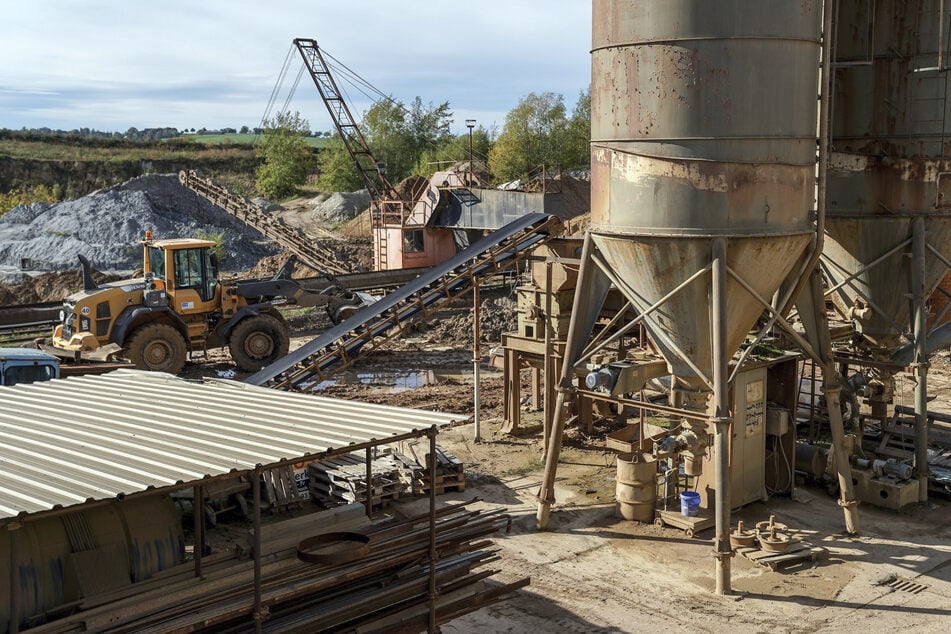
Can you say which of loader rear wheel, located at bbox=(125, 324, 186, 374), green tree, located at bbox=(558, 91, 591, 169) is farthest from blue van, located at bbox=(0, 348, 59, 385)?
green tree, located at bbox=(558, 91, 591, 169)

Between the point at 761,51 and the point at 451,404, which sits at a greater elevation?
the point at 761,51

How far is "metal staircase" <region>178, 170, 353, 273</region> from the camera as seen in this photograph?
37125 millimetres

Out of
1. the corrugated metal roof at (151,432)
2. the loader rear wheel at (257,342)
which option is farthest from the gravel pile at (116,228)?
the corrugated metal roof at (151,432)

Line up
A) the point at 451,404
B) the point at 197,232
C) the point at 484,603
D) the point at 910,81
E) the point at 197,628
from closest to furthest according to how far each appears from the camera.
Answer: the point at 197,628 → the point at 484,603 → the point at 910,81 → the point at 451,404 → the point at 197,232

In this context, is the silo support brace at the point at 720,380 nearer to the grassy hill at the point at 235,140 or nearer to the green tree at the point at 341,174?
the green tree at the point at 341,174

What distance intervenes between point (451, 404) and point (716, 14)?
34.8 ft

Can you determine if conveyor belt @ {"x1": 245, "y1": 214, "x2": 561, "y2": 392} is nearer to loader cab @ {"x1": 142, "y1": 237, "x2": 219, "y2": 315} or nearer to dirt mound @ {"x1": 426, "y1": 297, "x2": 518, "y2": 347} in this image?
loader cab @ {"x1": 142, "y1": 237, "x2": 219, "y2": 315}

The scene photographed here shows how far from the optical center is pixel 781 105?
12.3 meters

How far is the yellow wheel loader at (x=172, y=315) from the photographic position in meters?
21.4

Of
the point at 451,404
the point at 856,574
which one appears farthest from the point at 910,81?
the point at 451,404

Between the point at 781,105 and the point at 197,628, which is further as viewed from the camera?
the point at 781,105

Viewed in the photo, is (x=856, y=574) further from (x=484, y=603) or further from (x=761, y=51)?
(x=761, y=51)

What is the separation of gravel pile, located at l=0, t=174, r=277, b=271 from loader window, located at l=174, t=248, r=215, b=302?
1787 centimetres

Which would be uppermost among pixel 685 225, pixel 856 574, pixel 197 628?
pixel 685 225
